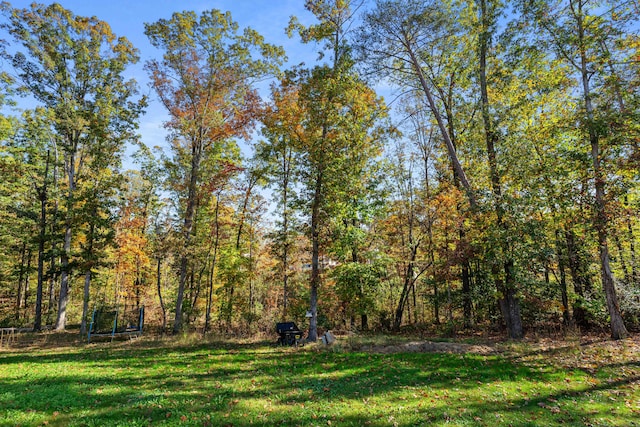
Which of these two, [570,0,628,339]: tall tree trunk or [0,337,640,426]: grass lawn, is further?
[570,0,628,339]: tall tree trunk

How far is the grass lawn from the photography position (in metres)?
5.15

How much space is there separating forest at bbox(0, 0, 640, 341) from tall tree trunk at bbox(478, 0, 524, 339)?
0.26 ft

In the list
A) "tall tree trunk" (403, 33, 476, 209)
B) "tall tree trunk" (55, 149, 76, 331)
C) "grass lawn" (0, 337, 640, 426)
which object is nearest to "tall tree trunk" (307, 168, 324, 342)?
"grass lawn" (0, 337, 640, 426)

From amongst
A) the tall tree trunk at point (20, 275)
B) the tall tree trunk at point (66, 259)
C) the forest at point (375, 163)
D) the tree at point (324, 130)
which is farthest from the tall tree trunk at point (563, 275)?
the tall tree trunk at point (20, 275)

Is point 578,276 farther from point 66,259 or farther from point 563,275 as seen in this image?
point 66,259

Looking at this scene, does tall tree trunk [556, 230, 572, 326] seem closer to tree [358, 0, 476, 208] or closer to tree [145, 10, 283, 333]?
tree [358, 0, 476, 208]

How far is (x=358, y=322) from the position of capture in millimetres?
20922

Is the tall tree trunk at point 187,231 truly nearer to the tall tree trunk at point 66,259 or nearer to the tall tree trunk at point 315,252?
the tall tree trunk at point 66,259

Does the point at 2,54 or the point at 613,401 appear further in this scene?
the point at 2,54

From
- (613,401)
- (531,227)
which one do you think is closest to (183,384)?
(613,401)

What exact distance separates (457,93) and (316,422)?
15501 millimetres

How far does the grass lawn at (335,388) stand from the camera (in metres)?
5.15

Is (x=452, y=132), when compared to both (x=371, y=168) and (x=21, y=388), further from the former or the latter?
(x=21, y=388)

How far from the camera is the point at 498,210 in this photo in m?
10.7
